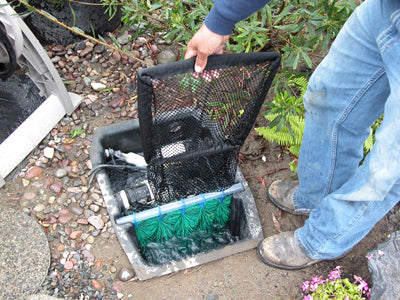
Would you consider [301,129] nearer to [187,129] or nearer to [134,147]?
[187,129]

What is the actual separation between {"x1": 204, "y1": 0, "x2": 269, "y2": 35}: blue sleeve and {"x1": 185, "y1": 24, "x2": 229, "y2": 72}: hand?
0.02 m

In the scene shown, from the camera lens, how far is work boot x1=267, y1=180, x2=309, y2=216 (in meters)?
2.39

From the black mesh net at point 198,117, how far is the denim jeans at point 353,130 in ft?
1.01

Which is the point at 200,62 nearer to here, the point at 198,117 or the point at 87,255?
the point at 198,117

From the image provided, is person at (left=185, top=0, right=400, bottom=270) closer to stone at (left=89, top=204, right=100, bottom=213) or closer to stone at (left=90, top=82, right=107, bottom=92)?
stone at (left=89, top=204, right=100, bottom=213)

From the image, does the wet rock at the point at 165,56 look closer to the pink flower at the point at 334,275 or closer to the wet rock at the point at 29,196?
the wet rock at the point at 29,196

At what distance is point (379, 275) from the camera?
2.01 metres

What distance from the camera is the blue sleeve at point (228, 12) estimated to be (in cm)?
139

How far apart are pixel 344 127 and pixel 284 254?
851mm

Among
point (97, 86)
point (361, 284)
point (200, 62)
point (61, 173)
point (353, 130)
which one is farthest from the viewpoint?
point (97, 86)

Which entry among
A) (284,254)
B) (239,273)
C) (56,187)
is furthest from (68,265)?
(284,254)

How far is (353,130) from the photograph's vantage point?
1.75 meters

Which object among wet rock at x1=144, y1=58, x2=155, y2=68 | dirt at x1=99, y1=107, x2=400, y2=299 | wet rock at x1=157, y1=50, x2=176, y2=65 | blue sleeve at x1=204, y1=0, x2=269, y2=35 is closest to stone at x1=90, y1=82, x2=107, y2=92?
wet rock at x1=144, y1=58, x2=155, y2=68

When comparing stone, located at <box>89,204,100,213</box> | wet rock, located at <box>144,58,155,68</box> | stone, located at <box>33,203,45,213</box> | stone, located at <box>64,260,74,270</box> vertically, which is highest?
wet rock, located at <box>144,58,155,68</box>
